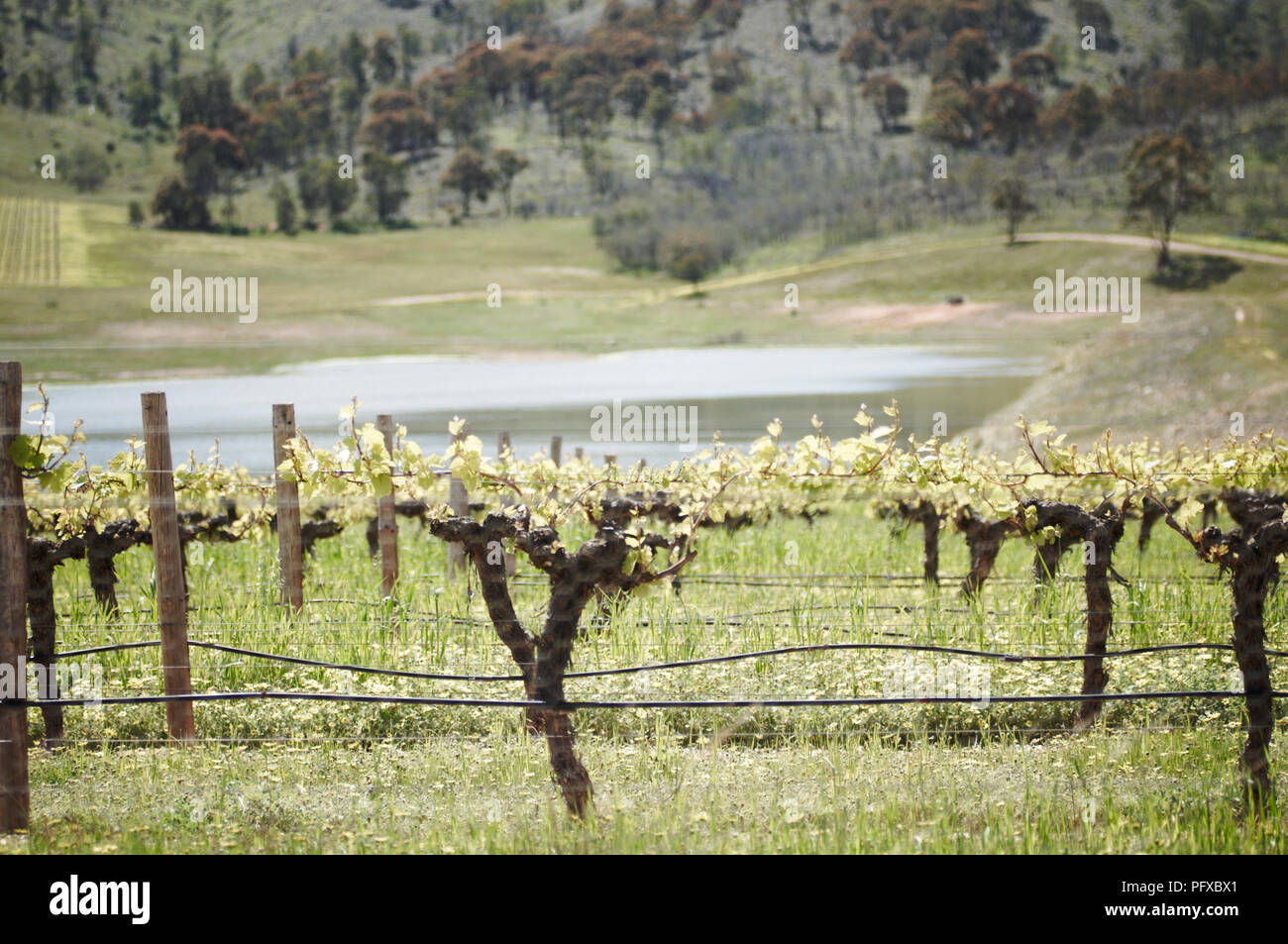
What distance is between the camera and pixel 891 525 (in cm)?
982

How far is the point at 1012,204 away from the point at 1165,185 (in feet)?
25.9

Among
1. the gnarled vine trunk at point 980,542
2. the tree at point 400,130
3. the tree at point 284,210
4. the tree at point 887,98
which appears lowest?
the gnarled vine trunk at point 980,542

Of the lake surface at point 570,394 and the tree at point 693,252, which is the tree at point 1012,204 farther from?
the lake surface at point 570,394

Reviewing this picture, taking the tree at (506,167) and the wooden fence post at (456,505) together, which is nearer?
the wooden fence post at (456,505)

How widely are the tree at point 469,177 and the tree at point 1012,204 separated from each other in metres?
35.9

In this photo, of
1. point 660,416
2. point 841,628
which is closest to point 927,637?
point 841,628

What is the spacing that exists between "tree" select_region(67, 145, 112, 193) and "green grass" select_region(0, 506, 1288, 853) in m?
88.8

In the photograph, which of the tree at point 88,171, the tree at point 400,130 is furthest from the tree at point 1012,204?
the tree at point 88,171

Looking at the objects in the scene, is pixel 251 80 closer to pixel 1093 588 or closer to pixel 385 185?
pixel 385 185

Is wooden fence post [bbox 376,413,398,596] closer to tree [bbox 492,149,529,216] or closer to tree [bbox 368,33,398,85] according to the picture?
tree [bbox 492,149,529,216]

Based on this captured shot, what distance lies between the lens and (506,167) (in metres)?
90.2

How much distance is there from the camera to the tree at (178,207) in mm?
80938

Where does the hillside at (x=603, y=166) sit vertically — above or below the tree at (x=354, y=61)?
below
